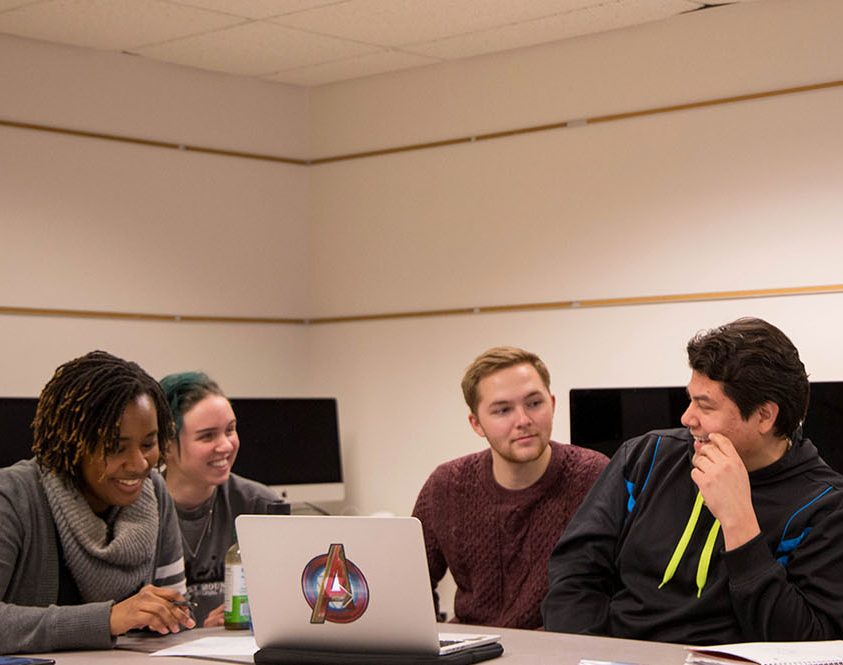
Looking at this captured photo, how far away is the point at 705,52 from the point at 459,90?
1065 mm

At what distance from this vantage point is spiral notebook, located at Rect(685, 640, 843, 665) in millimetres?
2115

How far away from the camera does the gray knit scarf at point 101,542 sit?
2676mm

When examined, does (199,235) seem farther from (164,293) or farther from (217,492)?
(217,492)

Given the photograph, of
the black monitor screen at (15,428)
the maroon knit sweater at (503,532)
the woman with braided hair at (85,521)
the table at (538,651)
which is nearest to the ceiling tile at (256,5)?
the black monitor screen at (15,428)

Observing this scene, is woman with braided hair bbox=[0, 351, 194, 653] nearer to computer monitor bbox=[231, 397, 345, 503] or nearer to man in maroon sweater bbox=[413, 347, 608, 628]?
man in maroon sweater bbox=[413, 347, 608, 628]

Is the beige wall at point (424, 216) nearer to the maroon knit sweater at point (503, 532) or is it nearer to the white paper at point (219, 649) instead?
the maroon knit sweater at point (503, 532)

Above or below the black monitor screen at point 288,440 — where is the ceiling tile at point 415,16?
above

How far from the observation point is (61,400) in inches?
109

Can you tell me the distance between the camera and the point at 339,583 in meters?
2.32

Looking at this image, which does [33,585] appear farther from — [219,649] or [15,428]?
[15,428]

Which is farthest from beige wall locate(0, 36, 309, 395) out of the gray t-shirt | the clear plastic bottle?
the clear plastic bottle

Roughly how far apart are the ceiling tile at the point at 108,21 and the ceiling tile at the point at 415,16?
0.32 metres

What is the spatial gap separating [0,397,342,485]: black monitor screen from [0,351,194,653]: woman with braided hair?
89.1 inches

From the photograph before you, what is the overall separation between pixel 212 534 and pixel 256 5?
5.96 feet
